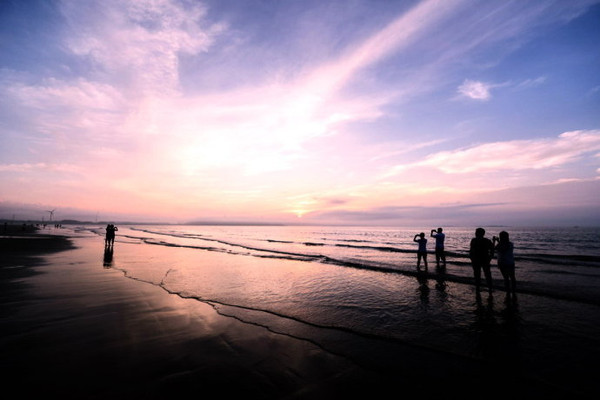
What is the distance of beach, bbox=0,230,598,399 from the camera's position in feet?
12.9

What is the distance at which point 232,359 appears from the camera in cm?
481

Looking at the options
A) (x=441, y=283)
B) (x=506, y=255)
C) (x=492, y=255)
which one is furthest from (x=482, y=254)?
(x=441, y=283)

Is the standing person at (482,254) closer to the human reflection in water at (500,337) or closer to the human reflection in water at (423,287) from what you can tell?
the human reflection in water at (500,337)

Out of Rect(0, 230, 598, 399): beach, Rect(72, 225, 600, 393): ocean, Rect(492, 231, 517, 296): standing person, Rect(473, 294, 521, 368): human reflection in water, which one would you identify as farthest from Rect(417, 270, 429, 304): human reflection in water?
Rect(492, 231, 517, 296): standing person

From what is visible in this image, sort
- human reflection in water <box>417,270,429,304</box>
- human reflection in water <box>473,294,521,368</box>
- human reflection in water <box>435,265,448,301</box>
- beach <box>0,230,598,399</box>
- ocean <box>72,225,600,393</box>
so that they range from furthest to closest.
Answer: human reflection in water <box>435,265,448,301</box> < human reflection in water <box>417,270,429,304</box> < ocean <box>72,225,600,393</box> < human reflection in water <box>473,294,521,368</box> < beach <box>0,230,598,399</box>

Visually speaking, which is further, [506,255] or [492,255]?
[492,255]

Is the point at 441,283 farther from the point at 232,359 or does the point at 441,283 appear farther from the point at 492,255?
the point at 232,359

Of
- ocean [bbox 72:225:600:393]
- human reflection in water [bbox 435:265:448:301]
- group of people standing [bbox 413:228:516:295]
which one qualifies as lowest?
human reflection in water [bbox 435:265:448:301]

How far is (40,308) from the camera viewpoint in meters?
7.39

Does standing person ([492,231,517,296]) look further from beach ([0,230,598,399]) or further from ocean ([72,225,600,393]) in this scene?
beach ([0,230,598,399])

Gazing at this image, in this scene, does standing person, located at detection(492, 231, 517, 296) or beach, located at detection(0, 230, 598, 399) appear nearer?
beach, located at detection(0, 230, 598, 399)

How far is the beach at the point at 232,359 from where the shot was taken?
3.93 meters

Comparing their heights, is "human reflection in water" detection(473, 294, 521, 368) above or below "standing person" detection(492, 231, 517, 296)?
below

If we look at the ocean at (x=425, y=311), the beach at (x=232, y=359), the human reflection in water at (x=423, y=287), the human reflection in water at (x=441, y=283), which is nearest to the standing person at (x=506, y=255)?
the ocean at (x=425, y=311)
